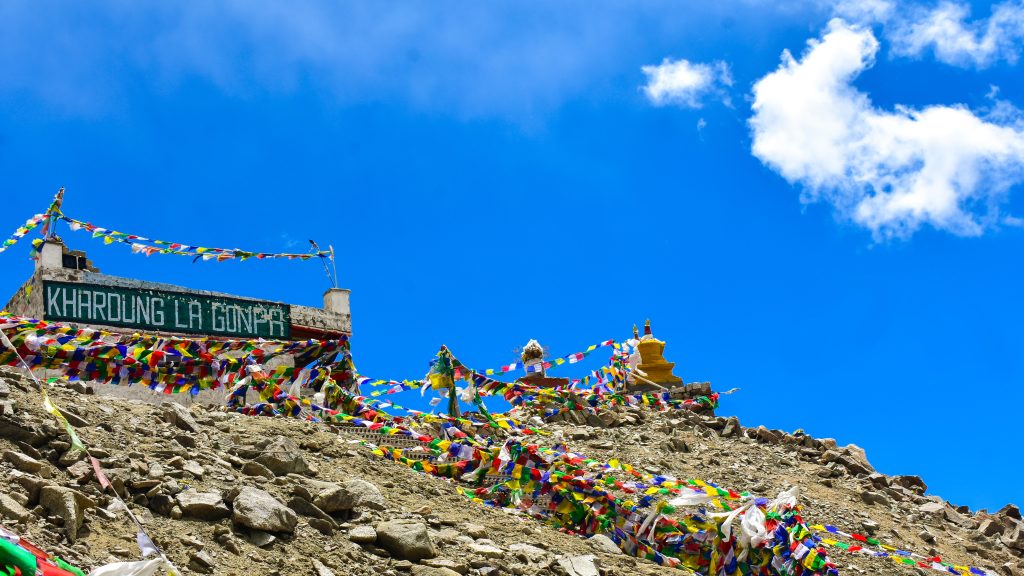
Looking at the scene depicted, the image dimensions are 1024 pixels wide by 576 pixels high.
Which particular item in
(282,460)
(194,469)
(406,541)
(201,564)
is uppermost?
(282,460)

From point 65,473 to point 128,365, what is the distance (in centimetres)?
726

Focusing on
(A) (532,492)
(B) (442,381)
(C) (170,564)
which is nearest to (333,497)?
(C) (170,564)

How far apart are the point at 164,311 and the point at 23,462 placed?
1586 centimetres

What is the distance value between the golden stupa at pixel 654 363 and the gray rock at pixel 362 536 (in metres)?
20.0

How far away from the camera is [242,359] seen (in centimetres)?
1925

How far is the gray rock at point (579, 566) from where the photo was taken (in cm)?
1209

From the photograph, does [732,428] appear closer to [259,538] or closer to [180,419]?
[180,419]

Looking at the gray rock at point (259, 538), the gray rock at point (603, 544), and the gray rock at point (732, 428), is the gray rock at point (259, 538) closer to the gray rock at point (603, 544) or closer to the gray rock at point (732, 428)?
the gray rock at point (603, 544)

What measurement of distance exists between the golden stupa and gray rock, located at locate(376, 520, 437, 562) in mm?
19870

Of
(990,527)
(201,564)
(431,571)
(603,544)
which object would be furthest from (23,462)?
(990,527)

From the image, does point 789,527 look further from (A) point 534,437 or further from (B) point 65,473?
(B) point 65,473

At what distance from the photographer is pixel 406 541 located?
1144cm

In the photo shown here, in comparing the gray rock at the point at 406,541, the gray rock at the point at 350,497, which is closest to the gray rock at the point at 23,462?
the gray rock at the point at 350,497

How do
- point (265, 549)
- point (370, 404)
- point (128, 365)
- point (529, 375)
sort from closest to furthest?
point (265, 549), point (128, 365), point (370, 404), point (529, 375)
